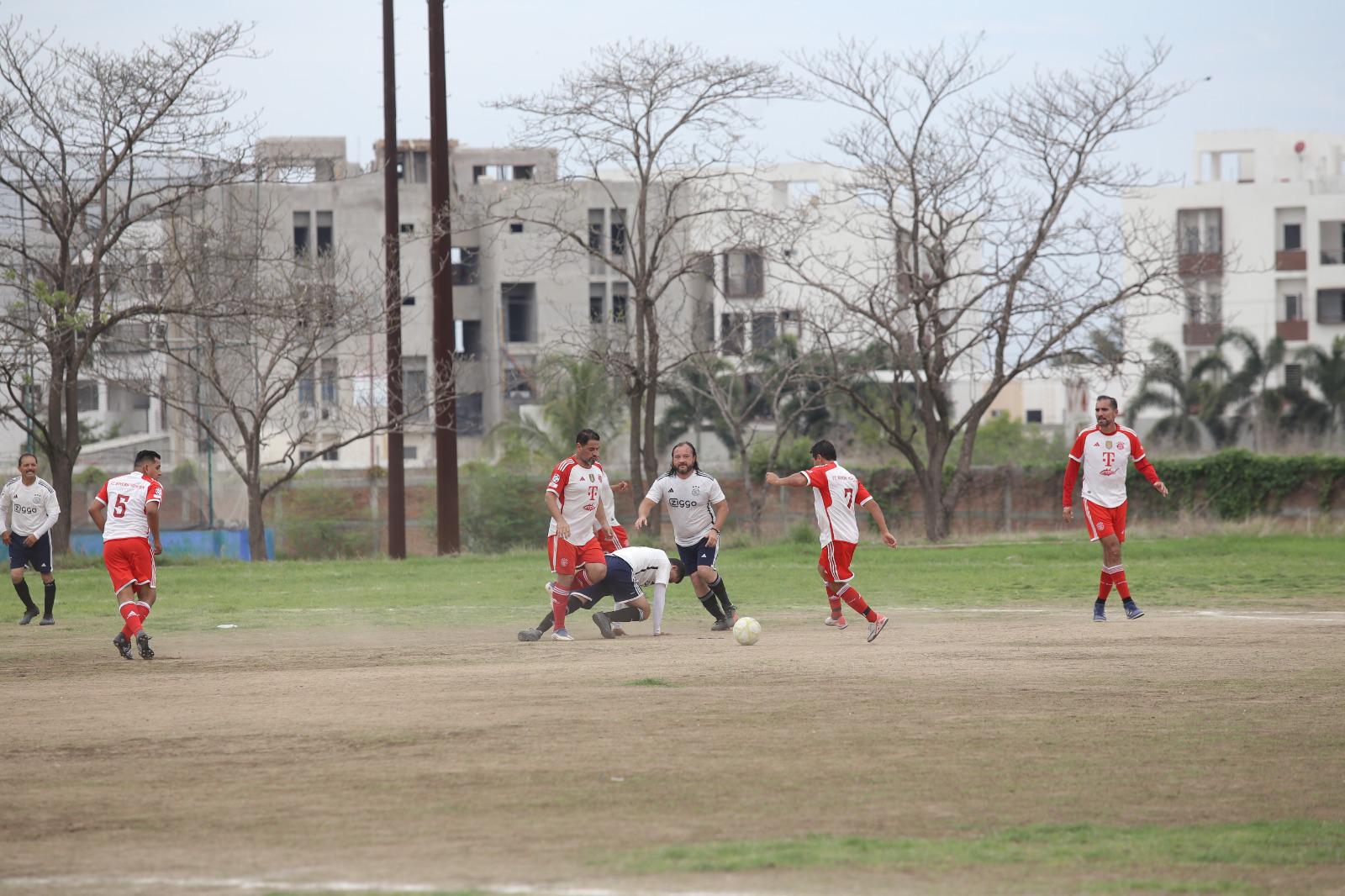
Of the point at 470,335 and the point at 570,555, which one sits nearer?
the point at 570,555

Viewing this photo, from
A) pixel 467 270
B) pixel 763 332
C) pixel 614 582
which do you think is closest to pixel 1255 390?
pixel 467 270

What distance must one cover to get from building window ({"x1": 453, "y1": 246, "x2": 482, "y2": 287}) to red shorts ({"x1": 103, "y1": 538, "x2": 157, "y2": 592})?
173ft

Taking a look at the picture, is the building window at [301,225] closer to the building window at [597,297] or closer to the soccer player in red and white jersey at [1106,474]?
the building window at [597,297]

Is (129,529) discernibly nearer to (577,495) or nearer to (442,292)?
(577,495)

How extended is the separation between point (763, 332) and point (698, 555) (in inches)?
896

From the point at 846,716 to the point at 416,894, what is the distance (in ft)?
14.6

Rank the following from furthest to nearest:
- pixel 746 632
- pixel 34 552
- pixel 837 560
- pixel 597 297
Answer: pixel 597 297 → pixel 34 552 → pixel 837 560 → pixel 746 632

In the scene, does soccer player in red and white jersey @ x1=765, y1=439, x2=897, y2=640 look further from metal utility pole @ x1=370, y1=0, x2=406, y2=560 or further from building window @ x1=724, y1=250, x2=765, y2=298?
building window @ x1=724, y1=250, x2=765, y2=298

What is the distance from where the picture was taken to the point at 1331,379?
213ft

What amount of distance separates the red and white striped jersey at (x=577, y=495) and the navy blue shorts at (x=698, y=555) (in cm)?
134

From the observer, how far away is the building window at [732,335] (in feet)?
111

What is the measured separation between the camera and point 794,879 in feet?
19.9

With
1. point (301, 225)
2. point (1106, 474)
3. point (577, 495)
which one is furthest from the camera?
point (301, 225)

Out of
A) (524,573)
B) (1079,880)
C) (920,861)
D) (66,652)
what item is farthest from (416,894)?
(524,573)
